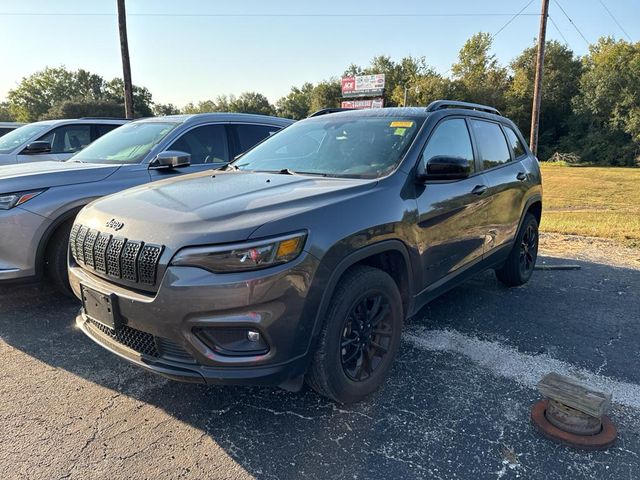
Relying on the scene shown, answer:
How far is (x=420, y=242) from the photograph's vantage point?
3.14 m

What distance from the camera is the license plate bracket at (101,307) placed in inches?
97.7

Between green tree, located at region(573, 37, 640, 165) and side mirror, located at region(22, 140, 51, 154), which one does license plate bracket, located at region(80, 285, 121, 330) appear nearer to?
side mirror, located at region(22, 140, 51, 154)

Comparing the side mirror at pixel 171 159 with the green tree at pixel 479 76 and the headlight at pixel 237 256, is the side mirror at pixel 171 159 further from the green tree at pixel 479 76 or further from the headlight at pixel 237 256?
the green tree at pixel 479 76

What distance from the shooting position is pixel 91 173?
445 cm

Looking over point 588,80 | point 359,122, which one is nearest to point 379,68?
point 588,80

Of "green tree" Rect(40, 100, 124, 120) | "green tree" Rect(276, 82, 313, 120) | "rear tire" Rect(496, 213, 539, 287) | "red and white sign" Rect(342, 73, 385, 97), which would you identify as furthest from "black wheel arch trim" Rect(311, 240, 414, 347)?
"green tree" Rect(276, 82, 313, 120)

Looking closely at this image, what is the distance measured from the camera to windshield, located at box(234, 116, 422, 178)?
326 centimetres

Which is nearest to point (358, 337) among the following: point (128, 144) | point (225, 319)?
point (225, 319)

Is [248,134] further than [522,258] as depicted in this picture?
Yes

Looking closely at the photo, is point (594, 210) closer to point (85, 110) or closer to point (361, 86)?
point (361, 86)

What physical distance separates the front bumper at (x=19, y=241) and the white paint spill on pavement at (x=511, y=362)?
10.5 feet

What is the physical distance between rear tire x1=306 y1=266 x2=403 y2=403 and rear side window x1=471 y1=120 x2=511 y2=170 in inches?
76.2

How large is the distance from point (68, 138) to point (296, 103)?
8319 centimetres

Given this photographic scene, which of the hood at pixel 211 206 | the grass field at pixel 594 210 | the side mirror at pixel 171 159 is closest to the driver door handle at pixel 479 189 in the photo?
the hood at pixel 211 206
